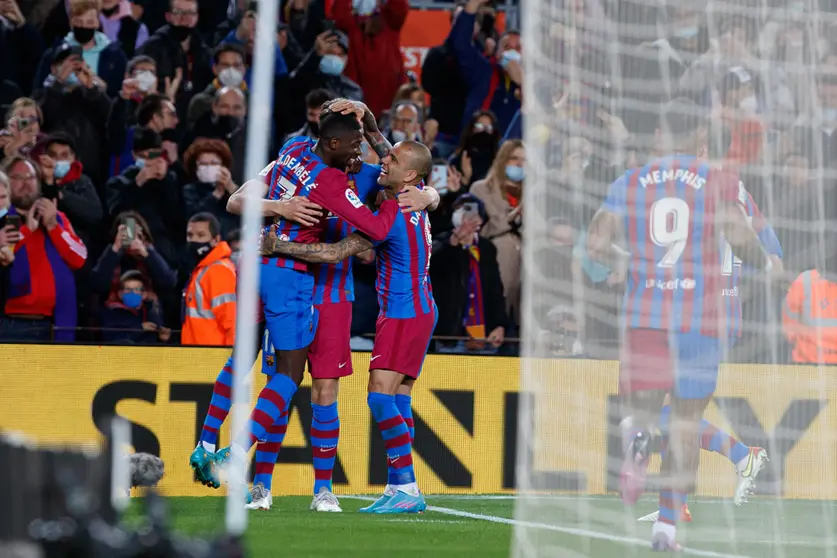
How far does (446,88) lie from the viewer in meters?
13.9

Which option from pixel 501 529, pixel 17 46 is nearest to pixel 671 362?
pixel 501 529

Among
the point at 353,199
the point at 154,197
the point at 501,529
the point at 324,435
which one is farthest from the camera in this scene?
the point at 154,197

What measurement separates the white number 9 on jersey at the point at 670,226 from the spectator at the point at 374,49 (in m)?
6.60

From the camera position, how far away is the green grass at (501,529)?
689 centimetres

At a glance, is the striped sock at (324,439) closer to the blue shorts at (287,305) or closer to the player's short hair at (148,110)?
the blue shorts at (287,305)

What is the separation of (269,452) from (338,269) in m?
1.16

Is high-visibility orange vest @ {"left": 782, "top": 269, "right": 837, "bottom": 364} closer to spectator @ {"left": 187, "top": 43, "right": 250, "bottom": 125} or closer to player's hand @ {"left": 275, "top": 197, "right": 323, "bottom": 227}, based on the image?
player's hand @ {"left": 275, "top": 197, "right": 323, "bottom": 227}

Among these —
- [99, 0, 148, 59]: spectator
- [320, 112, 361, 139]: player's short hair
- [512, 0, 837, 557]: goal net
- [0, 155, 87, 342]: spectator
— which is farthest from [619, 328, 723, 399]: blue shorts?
[99, 0, 148, 59]: spectator

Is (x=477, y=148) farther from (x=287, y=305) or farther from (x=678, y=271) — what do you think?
(x=678, y=271)

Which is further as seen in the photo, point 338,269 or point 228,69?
point 228,69

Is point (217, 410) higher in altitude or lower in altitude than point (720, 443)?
higher

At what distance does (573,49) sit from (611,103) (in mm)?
748

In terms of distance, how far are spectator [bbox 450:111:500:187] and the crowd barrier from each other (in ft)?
8.53

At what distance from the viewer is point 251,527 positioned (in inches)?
299
